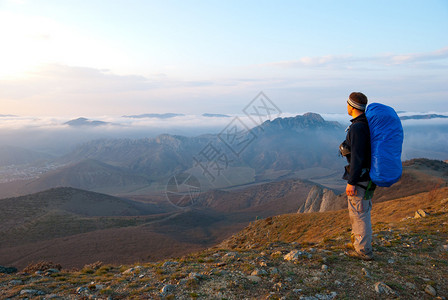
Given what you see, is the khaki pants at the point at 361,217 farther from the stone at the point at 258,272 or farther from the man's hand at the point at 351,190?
the stone at the point at 258,272

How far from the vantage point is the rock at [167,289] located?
492cm

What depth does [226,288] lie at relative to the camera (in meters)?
4.84

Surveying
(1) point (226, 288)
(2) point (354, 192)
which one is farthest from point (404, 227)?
(1) point (226, 288)

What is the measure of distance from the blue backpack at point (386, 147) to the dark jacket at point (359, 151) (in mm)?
158

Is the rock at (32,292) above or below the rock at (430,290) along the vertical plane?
below

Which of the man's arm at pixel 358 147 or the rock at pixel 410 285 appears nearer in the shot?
the rock at pixel 410 285

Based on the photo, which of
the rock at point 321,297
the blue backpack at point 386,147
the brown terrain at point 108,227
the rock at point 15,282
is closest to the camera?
the rock at point 321,297

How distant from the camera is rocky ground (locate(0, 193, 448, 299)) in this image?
178 inches

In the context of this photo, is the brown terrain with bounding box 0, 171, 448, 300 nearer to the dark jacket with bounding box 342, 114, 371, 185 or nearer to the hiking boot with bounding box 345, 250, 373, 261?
the hiking boot with bounding box 345, 250, 373, 261

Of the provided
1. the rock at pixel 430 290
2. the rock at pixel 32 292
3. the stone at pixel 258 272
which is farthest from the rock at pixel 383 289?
the rock at pixel 32 292

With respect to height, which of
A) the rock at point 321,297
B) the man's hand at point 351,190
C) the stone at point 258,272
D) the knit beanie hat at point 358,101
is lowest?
the stone at point 258,272

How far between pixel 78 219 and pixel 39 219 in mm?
5704

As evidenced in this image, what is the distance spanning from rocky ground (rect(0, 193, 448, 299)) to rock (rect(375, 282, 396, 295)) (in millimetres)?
13

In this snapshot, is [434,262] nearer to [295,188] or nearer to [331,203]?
[331,203]
